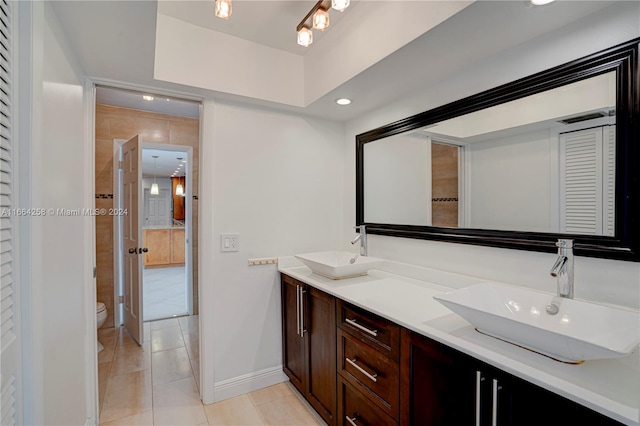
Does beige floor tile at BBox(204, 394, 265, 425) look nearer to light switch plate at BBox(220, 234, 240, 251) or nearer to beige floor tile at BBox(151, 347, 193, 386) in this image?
beige floor tile at BBox(151, 347, 193, 386)

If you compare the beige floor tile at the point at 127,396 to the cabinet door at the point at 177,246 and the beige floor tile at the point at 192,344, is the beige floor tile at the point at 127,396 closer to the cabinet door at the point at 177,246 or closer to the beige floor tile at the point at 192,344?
the beige floor tile at the point at 192,344

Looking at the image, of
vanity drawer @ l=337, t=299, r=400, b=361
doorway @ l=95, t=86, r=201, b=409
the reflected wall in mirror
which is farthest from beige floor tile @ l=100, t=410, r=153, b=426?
the reflected wall in mirror

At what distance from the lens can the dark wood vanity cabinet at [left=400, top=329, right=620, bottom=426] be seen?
84cm

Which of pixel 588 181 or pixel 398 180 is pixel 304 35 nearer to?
pixel 398 180

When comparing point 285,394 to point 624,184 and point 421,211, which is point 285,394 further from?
point 624,184

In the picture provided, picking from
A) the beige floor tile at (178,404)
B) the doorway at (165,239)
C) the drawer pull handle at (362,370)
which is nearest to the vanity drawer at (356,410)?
the drawer pull handle at (362,370)

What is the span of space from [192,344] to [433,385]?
8.48 feet

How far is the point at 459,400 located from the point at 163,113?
3.86m

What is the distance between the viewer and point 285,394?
2219mm

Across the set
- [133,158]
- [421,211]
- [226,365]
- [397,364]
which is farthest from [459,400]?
[133,158]

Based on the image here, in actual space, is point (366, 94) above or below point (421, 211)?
above

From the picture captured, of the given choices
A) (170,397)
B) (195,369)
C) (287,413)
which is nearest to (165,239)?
(195,369)

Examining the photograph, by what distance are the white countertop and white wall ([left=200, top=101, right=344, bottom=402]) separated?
2.01 ft

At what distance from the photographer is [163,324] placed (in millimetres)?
3549
